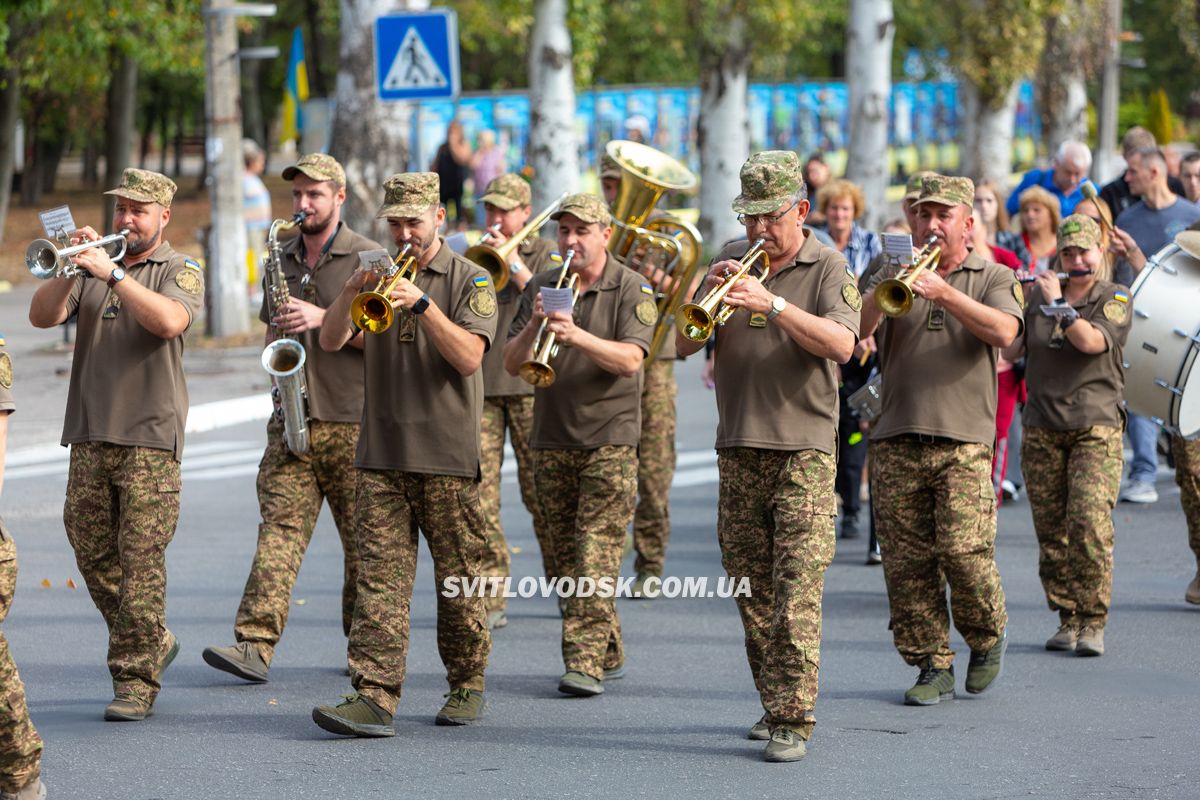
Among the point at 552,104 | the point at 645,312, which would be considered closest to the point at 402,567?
the point at 645,312

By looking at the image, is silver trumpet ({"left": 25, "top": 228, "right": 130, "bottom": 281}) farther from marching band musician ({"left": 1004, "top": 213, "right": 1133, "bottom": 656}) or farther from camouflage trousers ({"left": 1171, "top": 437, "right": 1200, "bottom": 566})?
camouflage trousers ({"left": 1171, "top": 437, "right": 1200, "bottom": 566})

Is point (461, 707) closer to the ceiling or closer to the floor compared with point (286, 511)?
closer to the floor

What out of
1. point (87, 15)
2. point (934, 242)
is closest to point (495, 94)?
point (87, 15)

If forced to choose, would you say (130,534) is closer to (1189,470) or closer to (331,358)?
(331,358)

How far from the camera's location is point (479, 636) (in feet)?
23.9

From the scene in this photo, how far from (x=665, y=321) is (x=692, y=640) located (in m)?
1.70

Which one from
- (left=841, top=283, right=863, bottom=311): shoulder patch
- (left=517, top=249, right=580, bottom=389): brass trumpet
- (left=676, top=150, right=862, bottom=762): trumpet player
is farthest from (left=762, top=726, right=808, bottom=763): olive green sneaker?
(left=517, top=249, right=580, bottom=389): brass trumpet

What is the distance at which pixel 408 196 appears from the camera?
23.3ft

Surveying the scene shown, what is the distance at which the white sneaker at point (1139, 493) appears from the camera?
12.1 meters

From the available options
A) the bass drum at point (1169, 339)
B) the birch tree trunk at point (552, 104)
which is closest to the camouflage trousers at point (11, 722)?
the bass drum at point (1169, 339)

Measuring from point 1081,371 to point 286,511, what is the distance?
351cm

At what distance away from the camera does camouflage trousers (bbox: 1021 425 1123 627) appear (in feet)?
27.4

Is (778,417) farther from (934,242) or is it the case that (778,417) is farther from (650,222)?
(650,222)

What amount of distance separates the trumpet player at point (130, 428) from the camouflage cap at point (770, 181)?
7.10 feet
